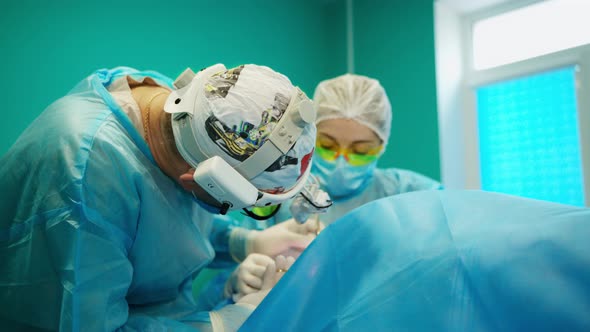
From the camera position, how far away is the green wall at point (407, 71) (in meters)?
3.08

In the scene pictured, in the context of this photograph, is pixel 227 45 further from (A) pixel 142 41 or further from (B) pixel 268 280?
(B) pixel 268 280

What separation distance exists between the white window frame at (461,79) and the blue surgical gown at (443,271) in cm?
199

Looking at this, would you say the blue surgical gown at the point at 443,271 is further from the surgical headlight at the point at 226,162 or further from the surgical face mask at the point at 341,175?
the surgical face mask at the point at 341,175

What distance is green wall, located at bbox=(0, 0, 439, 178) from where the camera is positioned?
198 centimetres

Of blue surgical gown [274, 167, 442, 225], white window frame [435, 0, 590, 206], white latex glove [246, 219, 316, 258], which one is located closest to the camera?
white latex glove [246, 219, 316, 258]

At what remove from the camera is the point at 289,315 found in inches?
43.1

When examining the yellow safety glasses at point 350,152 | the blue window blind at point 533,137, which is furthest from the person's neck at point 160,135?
the blue window blind at point 533,137

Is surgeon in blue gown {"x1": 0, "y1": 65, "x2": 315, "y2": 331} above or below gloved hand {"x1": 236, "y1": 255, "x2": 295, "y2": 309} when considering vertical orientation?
above

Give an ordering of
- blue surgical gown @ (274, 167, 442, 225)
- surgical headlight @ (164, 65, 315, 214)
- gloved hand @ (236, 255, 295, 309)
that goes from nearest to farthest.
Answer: surgical headlight @ (164, 65, 315, 214) → gloved hand @ (236, 255, 295, 309) → blue surgical gown @ (274, 167, 442, 225)

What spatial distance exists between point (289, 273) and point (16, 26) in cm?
158

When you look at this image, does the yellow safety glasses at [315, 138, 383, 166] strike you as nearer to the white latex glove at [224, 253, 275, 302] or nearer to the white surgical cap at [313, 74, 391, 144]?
the white surgical cap at [313, 74, 391, 144]

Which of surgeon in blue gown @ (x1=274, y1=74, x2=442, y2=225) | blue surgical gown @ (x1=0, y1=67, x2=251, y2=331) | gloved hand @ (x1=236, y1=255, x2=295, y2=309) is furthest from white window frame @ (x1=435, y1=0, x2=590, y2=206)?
blue surgical gown @ (x1=0, y1=67, x2=251, y2=331)

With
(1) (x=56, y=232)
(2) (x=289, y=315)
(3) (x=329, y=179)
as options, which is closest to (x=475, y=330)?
(2) (x=289, y=315)

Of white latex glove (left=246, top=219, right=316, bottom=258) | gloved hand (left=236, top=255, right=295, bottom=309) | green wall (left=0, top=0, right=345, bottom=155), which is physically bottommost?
gloved hand (left=236, top=255, right=295, bottom=309)
